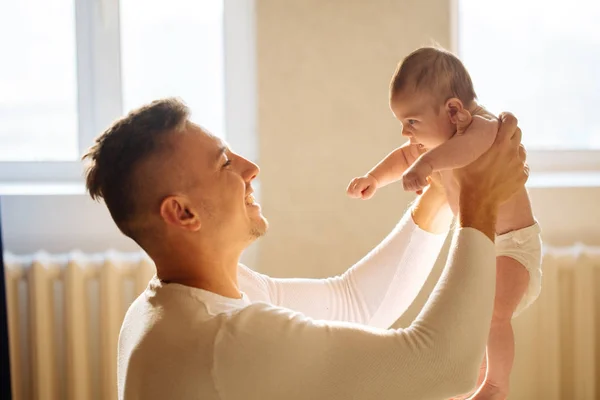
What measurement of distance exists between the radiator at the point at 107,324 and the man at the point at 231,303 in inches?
46.9

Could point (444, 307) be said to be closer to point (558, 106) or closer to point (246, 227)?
point (246, 227)

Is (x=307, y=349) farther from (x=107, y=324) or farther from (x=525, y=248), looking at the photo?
(x=107, y=324)

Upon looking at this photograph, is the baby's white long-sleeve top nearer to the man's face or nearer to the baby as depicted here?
the man's face

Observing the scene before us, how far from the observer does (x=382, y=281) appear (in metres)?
1.75

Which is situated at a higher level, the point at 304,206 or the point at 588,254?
the point at 304,206

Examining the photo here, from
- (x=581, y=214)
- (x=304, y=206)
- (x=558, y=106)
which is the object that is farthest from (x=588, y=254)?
(x=304, y=206)

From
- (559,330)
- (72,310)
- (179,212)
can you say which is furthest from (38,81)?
(559,330)

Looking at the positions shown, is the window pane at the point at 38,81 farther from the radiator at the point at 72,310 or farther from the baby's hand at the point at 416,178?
the baby's hand at the point at 416,178

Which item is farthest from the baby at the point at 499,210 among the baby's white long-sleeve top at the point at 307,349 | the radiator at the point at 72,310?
the radiator at the point at 72,310

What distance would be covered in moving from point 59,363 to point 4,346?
21 centimetres

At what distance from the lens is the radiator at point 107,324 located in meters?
2.48

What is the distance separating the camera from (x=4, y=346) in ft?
8.39

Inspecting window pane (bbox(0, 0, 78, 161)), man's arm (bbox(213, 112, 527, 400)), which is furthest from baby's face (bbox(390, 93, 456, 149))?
window pane (bbox(0, 0, 78, 161))

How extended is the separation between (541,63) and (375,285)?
1.54 metres
